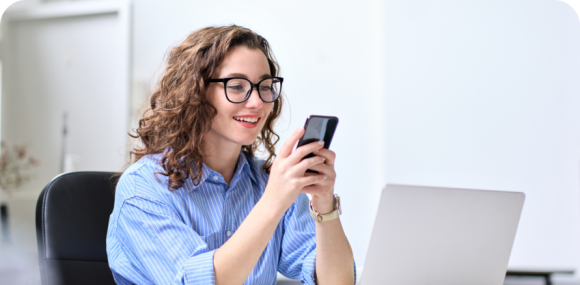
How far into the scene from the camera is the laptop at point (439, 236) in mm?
753

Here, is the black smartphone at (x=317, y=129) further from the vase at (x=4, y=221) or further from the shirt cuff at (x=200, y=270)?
the vase at (x=4, y=221)

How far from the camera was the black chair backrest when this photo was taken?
3.40 feet

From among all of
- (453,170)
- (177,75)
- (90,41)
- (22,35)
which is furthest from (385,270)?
(22,35)

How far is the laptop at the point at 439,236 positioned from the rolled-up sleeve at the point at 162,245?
32 cm

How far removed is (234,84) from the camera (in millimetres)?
1035

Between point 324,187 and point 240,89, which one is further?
point 240,89

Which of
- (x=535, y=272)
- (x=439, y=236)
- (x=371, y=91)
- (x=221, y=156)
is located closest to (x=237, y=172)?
(x=221, y=156)

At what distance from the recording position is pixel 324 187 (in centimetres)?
92

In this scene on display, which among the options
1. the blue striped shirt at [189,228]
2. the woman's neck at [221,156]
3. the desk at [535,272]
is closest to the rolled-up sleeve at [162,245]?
the blue striped shirt at [189,228]

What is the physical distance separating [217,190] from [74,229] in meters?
0.36

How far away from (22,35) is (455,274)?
380 cm

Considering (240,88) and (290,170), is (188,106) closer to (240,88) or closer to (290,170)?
(240,88)

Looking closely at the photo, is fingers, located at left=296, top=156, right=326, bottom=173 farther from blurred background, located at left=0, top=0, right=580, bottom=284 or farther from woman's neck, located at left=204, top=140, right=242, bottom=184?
blurred background, located at left=0, top=0, right=580, bottom=284

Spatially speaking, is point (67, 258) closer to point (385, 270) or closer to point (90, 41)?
point (385, 270)
